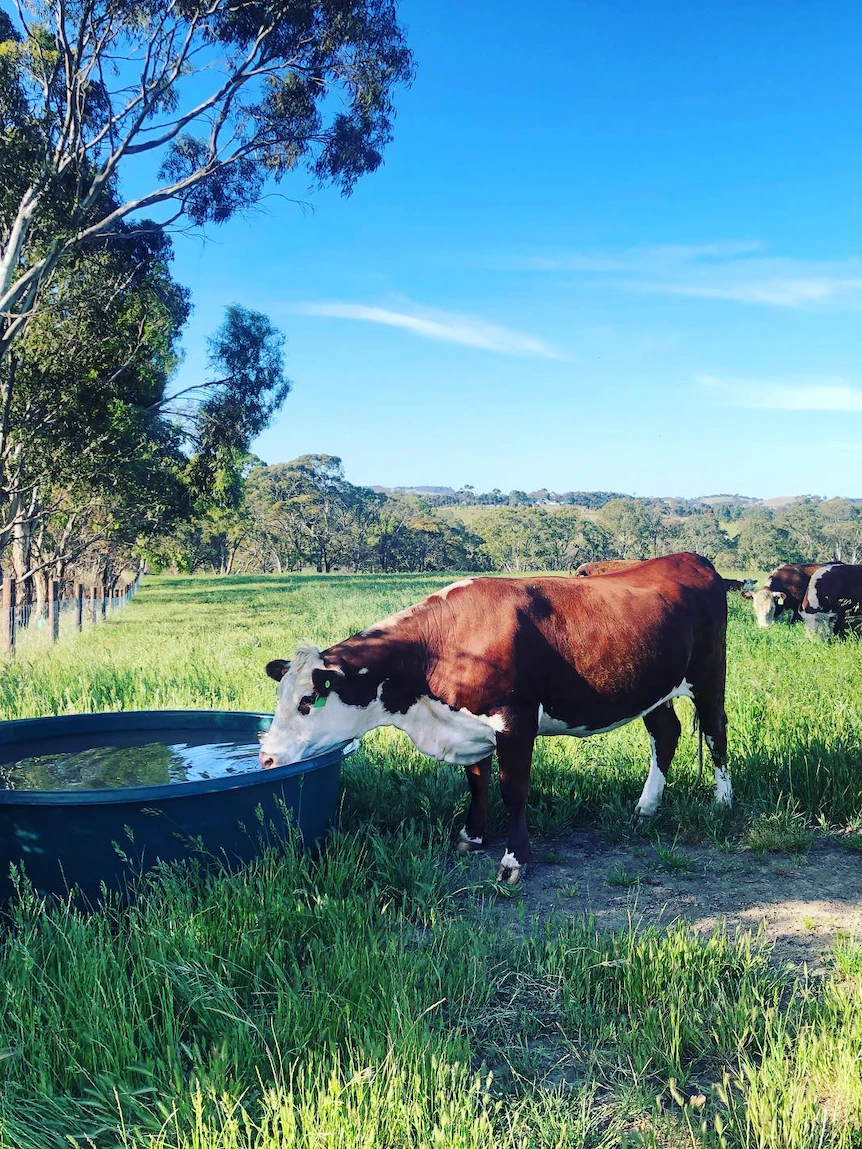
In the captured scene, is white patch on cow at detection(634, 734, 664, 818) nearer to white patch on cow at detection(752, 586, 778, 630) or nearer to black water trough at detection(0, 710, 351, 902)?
black water trough at detection(0, 710, 351, 902)

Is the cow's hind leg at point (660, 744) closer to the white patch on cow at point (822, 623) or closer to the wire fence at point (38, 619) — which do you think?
the white patch on cow at point (822, 623)

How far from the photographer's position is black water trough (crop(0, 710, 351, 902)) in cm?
361

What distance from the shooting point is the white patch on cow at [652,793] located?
17.9 ft

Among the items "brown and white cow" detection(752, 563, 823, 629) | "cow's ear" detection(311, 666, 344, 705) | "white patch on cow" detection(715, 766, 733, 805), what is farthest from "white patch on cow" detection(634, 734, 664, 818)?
"brown and white cow" detection(752, 563, 823, 629)

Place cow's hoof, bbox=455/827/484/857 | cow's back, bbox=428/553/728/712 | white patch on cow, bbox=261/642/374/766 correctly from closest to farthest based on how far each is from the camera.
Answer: white patch on cow, bbox=261/642/374/766 → cow's back, bbox=428/553/728/712 → cow's hoof, bbox=455/827/484/857

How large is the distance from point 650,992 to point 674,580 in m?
2.97

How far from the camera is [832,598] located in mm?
15250

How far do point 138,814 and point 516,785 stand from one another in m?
2.05

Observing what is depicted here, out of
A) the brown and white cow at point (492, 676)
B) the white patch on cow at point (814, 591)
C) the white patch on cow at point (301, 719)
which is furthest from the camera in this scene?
the white patch on cow at point (814, 591)

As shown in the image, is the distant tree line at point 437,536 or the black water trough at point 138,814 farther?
the distant tree line at point 437,536

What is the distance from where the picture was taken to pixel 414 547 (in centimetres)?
9888

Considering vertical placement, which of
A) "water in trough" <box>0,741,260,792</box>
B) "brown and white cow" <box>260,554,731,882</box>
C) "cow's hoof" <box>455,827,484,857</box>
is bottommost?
"cow's hoof" <box>455,827,484,857</box>

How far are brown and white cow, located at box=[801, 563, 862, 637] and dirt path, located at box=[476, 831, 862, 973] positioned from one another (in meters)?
11.1

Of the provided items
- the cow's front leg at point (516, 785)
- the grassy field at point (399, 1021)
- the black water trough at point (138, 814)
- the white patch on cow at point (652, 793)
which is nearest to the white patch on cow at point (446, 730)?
the cow's front leg at point (516, 785)
